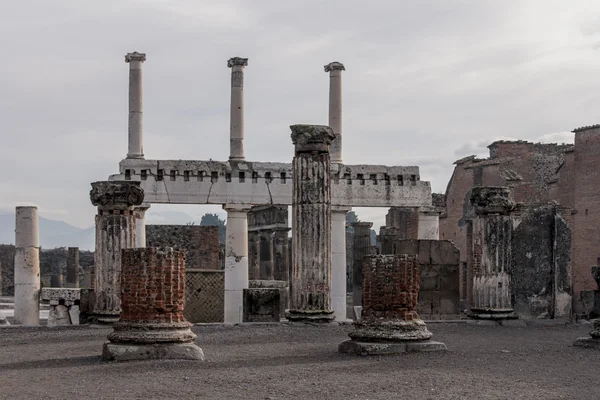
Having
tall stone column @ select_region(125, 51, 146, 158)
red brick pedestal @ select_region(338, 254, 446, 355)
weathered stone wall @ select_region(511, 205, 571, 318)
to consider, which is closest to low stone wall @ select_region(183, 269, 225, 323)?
tall stone column @ select_region(125, 51, 146, 158)

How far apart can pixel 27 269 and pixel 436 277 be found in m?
8.01

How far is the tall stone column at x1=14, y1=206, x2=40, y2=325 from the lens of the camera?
17375 mm

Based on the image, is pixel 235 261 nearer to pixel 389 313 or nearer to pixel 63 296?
pixel 63 296

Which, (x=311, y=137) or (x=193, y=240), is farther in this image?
(x=193, y=240)

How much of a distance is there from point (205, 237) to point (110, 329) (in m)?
15.0

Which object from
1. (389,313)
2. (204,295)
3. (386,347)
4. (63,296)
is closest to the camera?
(386,347)

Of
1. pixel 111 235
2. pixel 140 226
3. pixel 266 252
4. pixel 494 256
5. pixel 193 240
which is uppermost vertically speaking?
pixel 140 226

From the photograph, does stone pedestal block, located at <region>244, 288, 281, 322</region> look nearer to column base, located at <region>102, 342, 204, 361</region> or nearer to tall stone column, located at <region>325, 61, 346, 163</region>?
tall stone column, located at <region>325, 61, 346, 163</region>

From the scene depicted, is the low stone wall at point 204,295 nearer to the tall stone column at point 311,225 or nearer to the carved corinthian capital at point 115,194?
the carved corinthian capital at point 115,194

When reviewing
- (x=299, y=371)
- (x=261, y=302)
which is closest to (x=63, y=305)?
(x=261, y=302)

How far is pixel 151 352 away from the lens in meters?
10.2

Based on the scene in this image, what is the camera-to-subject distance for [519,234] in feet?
57.6

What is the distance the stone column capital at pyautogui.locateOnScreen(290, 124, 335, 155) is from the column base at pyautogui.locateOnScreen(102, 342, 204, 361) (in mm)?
5696

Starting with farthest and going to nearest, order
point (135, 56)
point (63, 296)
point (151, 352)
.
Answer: point (135, 56) < point (63, 296) < point (151, 352)
